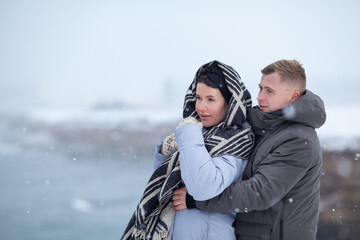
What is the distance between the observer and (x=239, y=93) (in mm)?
1890

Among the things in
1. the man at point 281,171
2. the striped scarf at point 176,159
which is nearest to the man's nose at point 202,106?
the striped scarf at point 176,159

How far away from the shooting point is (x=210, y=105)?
191 cm

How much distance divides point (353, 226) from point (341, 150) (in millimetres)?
1420

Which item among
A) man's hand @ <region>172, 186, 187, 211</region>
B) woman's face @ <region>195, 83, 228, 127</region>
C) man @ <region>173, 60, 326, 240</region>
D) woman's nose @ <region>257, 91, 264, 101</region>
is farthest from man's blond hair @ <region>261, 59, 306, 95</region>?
man's hand @ <region>172, 186, 187, 211</region>

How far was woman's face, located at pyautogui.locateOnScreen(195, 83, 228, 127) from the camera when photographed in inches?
75.4

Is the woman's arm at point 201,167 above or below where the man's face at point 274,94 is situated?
below

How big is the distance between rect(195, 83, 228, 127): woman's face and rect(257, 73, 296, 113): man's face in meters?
0.20

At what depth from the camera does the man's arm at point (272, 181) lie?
1621 mm

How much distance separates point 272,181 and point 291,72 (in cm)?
53

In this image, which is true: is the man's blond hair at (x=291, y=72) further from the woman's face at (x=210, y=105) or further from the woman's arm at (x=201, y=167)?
the woman's arm at (x=201, y=167)

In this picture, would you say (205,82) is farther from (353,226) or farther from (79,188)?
(79,188)

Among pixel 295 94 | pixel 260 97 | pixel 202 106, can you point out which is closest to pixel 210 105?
pixel 202 106

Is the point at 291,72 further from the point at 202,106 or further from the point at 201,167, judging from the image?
the point at 201,167

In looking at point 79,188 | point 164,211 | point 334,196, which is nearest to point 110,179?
point 79,188
